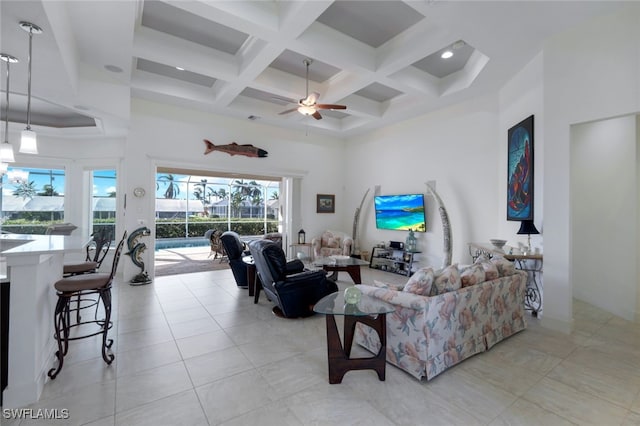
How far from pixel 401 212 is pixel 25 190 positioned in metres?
8.02

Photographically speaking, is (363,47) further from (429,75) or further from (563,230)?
(563,230)

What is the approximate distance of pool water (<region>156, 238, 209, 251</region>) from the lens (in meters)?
11.8

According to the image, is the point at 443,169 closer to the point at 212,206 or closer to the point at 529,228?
the point at 529,228

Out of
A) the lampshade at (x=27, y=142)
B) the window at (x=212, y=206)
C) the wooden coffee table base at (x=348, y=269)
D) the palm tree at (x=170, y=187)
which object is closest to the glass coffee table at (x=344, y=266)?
the wooden coffee table base at (x=348, y=269)

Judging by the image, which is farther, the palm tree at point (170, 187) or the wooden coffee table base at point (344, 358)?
the palm tree at point (170, 187)

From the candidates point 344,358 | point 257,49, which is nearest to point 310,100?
point 257,49

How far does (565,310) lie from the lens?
11.2 ft

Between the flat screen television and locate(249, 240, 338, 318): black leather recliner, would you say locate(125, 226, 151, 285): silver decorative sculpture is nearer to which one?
locate(249, 240, 338, 318): black leather recliner

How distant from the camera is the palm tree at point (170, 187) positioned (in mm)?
12344

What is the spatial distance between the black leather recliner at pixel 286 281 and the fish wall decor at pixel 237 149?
3281mm

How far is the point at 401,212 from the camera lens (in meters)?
6.61

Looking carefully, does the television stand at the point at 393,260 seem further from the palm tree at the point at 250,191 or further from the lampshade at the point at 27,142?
the palm tree at the point at 250,191

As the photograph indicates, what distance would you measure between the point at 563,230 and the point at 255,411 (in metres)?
3.76

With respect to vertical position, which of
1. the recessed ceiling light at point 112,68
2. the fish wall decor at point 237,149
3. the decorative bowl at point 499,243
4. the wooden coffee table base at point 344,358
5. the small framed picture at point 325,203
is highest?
the recessed ceiling light at point 112,68
